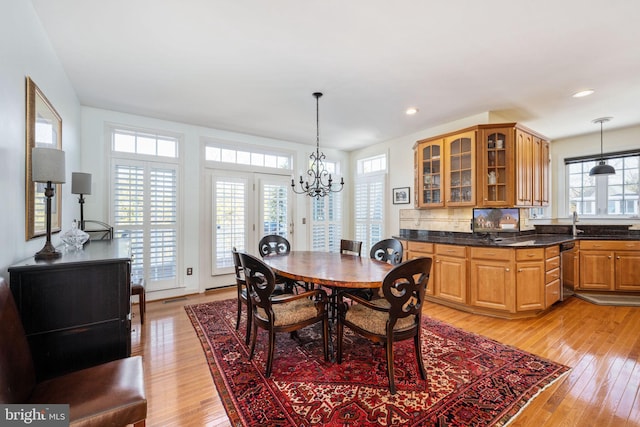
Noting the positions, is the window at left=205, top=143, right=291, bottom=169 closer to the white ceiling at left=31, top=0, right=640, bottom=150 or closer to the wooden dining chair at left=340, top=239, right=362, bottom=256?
the white ceiling at left=31, top=0, right=640, bottom=150

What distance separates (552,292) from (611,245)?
141cm

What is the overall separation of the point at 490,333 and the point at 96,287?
11.2 feet

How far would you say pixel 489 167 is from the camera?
144 inches

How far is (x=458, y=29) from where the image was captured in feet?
6.86

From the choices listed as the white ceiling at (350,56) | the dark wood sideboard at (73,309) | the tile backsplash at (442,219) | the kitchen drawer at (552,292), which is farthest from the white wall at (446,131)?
the dark wood sideboard at (73,309)

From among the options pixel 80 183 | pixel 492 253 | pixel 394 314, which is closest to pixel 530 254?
pixel 492 253

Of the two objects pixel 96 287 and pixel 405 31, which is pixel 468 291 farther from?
pixel 96 287

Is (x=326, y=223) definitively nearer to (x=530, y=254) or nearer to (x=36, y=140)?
(x=530, y=254)

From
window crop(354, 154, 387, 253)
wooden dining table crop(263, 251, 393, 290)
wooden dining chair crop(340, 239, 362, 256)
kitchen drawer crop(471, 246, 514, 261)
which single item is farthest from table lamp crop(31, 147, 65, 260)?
window crop(354, 154, 387, 253)

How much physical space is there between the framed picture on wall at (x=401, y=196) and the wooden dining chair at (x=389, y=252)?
1909 millimetres

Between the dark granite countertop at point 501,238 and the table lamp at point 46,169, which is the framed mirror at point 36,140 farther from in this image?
the dark granite countertop at point 501,238

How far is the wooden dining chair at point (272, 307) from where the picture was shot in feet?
6.88

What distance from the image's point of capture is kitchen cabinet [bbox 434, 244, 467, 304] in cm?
346

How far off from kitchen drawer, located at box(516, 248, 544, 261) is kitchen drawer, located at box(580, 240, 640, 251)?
1.37 m
